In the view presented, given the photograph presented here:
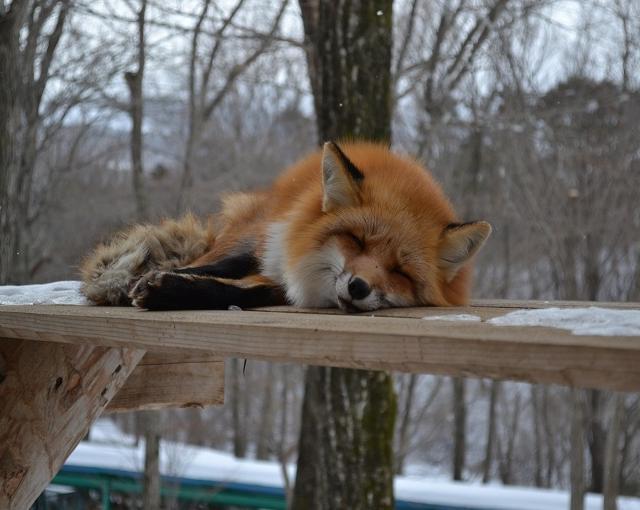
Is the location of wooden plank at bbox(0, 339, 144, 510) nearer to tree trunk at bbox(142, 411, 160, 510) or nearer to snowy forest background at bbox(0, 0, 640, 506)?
snowy forest background at bbox(0, 0, 640, 506)

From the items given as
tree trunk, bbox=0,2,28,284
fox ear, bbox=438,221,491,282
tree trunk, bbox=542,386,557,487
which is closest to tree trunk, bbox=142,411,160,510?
tree trunk, bbox=0,2,28,284

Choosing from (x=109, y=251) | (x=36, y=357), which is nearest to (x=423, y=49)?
(x=109, y=251)

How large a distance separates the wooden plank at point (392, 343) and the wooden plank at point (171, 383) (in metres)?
0.87

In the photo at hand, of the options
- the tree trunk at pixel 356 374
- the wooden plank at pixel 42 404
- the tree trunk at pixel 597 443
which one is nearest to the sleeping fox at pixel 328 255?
the wooden plank at pixel 42 404

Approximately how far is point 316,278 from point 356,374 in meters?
2.26

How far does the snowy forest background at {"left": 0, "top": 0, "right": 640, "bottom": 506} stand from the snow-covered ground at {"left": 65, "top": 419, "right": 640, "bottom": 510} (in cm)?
45

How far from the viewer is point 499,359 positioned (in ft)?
3.37

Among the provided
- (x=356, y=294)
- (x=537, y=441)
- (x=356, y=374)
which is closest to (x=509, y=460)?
(x=537, y=441)

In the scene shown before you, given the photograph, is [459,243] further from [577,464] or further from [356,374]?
[577,464]

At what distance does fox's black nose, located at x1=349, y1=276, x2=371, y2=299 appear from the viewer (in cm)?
183

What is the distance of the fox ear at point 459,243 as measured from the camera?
208 cm

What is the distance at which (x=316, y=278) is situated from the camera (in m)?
2.08

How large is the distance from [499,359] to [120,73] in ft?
19.0

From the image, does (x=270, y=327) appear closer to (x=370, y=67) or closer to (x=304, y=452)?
(x=370, y=67)
